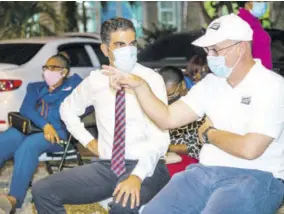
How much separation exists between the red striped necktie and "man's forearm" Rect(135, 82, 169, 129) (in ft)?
1.32

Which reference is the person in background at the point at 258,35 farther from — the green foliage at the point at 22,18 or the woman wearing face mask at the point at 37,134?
the green foliage at the point at 22,18

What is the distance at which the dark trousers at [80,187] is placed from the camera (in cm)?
421

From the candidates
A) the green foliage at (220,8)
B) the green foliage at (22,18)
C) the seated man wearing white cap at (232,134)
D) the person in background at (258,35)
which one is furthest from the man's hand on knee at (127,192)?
the green foliage at (22,18)

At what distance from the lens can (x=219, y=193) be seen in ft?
12.2

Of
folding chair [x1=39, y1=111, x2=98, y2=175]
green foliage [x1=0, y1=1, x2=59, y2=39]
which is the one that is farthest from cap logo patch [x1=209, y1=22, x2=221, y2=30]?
green foliage [x1=0, y1=1, x2=59, y2=39]

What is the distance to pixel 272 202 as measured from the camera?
3.79 meters

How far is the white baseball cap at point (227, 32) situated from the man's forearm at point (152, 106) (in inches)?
15.4

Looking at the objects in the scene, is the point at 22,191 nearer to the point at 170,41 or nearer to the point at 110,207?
the point at 110,207

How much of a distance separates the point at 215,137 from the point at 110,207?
77 cm

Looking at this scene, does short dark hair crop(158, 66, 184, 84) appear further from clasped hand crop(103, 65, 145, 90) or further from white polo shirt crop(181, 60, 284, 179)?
clasped hand crop(103, 65, 145, 90)

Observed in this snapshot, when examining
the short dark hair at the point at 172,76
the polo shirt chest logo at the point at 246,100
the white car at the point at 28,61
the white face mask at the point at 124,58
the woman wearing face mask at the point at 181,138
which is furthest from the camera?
the white car at the point at 28,61

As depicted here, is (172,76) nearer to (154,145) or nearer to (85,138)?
(85,138)

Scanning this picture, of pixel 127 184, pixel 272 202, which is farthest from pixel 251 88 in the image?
pixel 127 184

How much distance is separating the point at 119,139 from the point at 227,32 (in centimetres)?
99
